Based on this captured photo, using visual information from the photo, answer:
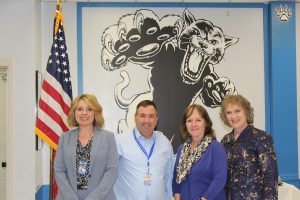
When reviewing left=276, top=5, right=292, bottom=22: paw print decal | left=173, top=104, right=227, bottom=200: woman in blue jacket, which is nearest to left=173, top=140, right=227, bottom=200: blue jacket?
left=173, top=104, right=227, bottom=200: woman in blue jacket

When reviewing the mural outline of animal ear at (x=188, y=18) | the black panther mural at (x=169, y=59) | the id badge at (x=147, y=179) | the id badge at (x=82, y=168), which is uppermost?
the mural outline of animal ear at (x=188, y=18)

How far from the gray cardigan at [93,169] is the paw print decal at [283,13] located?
9.87 feet

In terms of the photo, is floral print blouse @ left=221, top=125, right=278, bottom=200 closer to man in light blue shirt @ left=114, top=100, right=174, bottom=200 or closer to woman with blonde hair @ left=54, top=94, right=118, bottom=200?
man in light blue shirt @ left=114, top=100, right=174, bottom=200

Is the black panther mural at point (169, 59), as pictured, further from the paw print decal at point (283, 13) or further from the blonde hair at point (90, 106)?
the blonde hair at point (90, 106)

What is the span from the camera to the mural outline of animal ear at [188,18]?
4.59 metres

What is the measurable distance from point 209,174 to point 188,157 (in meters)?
0.20

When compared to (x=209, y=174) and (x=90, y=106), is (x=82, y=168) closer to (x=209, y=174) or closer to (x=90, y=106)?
(x=90, y=106)

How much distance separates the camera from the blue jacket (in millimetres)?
2396

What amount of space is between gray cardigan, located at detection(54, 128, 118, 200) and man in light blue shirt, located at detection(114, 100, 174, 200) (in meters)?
0.12

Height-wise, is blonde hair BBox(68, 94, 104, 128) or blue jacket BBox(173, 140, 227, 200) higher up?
blonde hair BBox(68, 94, 104, 128)

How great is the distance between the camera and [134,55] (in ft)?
14.9

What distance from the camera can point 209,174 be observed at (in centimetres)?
243

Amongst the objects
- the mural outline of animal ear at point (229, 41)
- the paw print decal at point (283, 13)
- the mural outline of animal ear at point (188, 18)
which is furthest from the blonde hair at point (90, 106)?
the paw print decal at point (283, 13)

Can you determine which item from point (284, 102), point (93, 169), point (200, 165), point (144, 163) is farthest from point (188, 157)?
point (284, 102)
